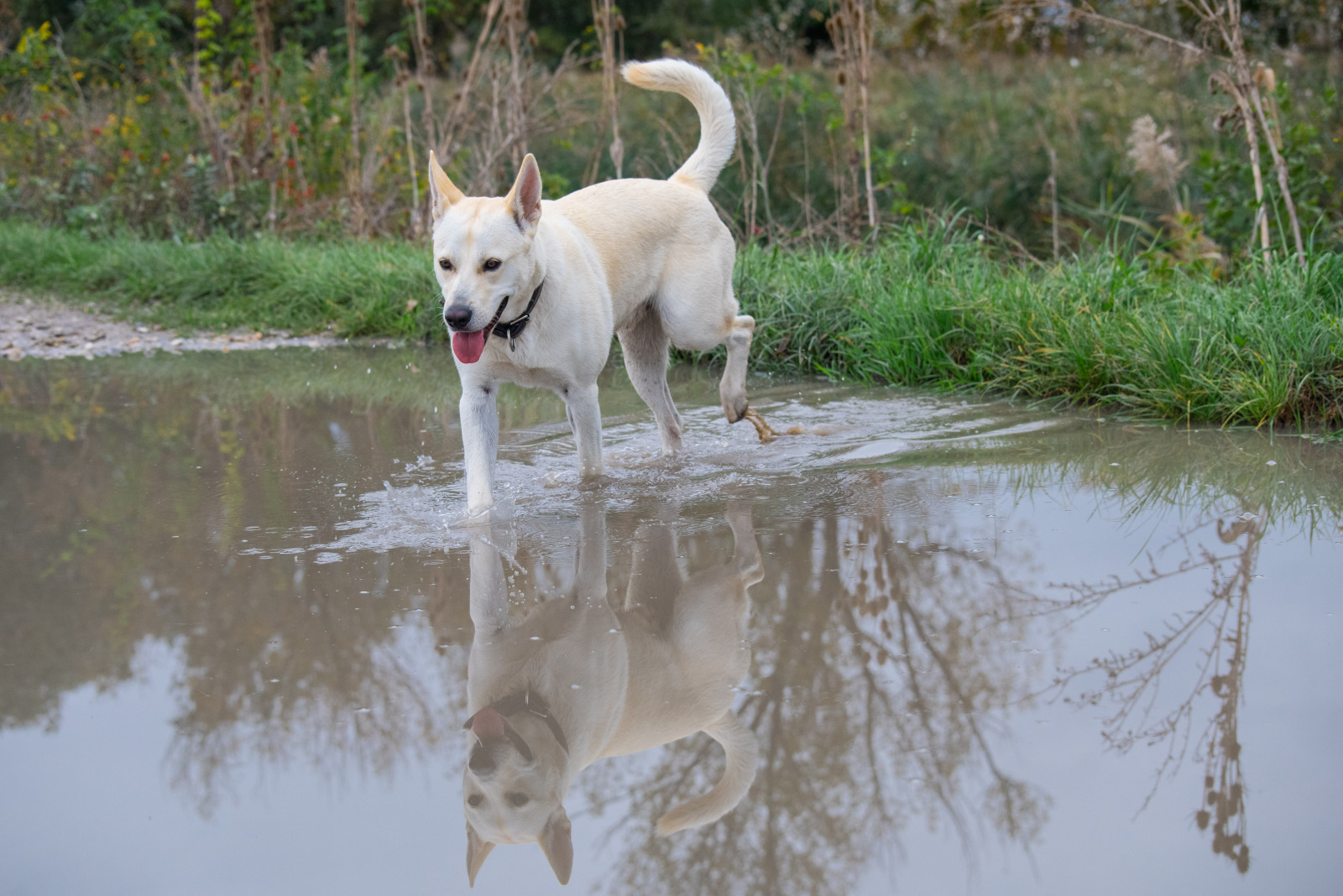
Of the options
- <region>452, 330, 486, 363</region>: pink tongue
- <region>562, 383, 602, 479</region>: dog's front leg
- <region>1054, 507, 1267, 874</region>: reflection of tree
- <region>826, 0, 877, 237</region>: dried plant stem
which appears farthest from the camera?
<region>826, 0, 877, 237</region>: dried plant stem

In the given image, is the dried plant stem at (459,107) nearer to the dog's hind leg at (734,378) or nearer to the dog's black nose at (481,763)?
the dog's hind leg at (734,378)

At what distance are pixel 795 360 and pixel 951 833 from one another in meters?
4.63

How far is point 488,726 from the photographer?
2.21 metres

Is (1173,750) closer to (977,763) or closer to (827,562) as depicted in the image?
(977,763)

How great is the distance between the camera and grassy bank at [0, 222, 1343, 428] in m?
4.56

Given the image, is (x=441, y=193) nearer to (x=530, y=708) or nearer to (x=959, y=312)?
(x=530, y=708)

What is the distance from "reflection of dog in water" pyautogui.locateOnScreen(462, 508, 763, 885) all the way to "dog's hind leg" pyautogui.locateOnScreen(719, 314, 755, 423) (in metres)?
1.51

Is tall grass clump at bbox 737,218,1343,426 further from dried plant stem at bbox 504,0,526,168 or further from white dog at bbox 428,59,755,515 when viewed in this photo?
dried plant stem at bbox 504,0,526,168

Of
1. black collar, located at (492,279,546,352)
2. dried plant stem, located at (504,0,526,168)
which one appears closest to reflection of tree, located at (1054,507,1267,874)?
black collar, located at (492,279,546,352)

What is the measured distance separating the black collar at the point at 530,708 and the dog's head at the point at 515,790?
1 centimetres

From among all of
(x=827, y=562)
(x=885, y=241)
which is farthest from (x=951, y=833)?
(x=885, y=241)

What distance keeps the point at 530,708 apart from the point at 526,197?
186 cm

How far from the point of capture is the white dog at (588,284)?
348 centimetres

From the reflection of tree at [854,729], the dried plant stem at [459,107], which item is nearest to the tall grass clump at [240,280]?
the dried plant stem at [459,107]
